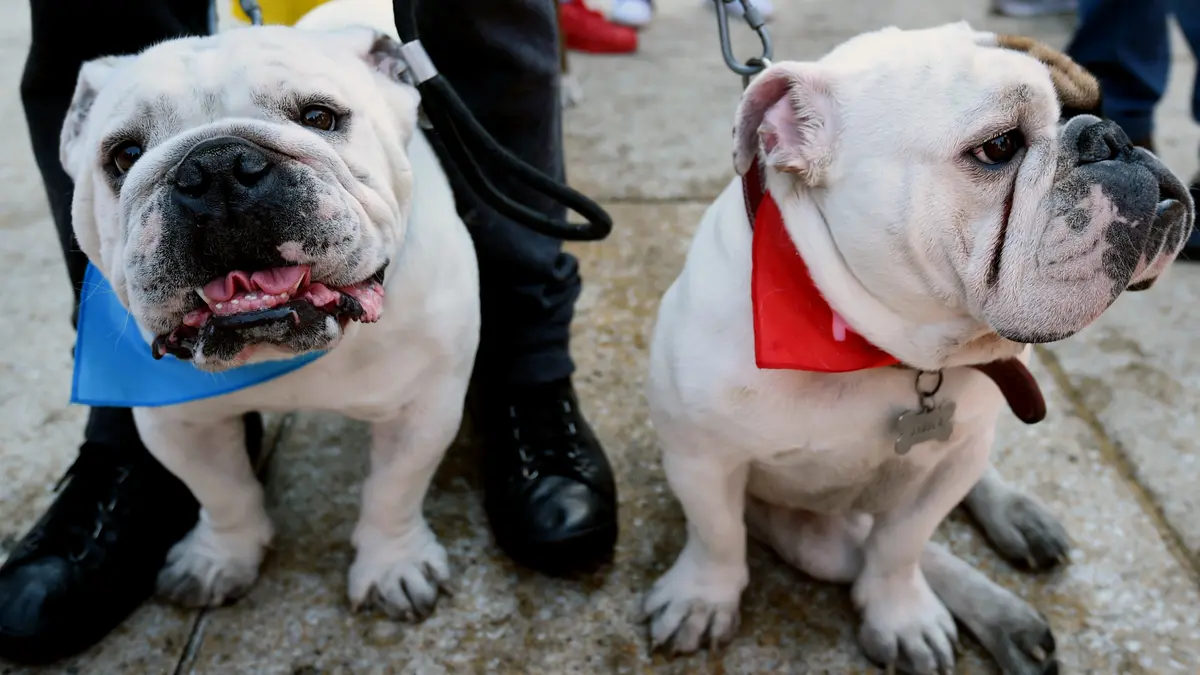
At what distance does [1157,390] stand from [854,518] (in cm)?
115

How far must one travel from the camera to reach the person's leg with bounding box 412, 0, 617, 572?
2.21m

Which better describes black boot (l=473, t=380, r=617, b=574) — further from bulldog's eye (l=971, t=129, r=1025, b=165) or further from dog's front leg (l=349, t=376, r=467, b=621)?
bulldog's eye (l=971, t=129, r=1025, b=165)

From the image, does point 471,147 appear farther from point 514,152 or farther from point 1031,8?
point 1031,8

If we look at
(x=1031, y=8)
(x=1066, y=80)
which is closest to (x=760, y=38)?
(x=1066, y=80)

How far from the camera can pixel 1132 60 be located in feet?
12.2

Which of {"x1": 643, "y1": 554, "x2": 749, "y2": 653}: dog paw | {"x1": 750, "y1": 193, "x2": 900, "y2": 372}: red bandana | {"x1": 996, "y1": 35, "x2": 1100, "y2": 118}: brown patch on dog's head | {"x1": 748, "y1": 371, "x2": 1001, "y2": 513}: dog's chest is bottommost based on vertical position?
{"x1": 643, "y1": 554, "x2": 749, "y2": 653}: dog paw

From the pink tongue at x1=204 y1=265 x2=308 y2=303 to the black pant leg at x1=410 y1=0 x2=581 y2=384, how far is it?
2.93ft

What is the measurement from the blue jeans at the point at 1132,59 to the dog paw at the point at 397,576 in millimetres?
2941

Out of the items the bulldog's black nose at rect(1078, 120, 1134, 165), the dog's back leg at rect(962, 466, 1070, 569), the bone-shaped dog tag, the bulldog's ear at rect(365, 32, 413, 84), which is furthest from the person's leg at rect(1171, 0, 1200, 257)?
the bulldog's ear at rect(365, 32, 413, 84)

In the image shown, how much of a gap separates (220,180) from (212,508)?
3.05 feet

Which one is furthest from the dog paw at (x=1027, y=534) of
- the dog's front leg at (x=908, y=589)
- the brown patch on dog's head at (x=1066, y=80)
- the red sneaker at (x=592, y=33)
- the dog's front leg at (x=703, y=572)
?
the red sneaker at (x=592, y=33)

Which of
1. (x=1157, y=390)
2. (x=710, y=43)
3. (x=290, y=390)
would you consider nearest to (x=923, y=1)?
(x=710, y=43)

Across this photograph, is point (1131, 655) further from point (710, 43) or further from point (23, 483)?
point (710, 43)

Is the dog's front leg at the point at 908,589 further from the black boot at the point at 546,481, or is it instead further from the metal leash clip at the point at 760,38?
the metal leash clip at the point at 760,38
